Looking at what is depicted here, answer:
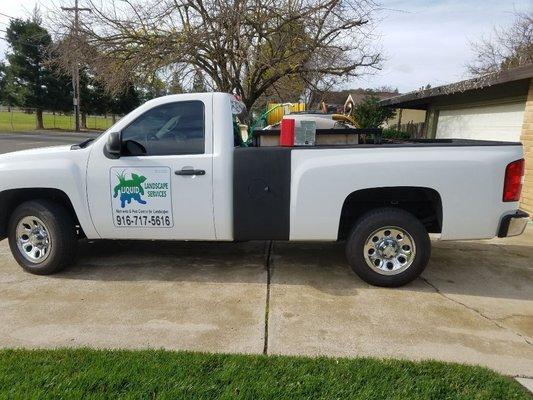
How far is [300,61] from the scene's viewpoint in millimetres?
12742

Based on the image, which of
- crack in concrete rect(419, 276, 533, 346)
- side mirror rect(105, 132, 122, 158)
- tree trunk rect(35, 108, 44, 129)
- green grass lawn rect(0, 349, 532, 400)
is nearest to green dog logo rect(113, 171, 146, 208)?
side mirror rect(105, 132, 122, 158)

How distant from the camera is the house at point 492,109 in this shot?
323 inches

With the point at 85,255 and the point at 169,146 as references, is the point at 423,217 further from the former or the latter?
the point at 85,255

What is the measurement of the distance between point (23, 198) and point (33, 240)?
50cm

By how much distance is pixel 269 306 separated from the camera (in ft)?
13.3

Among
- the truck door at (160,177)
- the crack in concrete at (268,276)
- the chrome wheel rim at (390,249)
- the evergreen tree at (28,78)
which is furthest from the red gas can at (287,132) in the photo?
the evergreen tree at (28,78)

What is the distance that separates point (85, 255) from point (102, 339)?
229cm

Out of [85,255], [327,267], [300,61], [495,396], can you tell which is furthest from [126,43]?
[495,396]

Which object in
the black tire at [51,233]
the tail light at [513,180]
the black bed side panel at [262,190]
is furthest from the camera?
the black tire at [51,233]

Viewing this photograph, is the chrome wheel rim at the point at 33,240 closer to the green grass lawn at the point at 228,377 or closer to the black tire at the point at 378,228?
the green grass lawn at the point at 228,377

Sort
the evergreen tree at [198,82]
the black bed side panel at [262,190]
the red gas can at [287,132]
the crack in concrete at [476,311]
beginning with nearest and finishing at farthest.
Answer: the crack in concrete at [476,311], the black bed side panel at [262,190], the red gas can at [287,132], the evergreen tree at [198,82]

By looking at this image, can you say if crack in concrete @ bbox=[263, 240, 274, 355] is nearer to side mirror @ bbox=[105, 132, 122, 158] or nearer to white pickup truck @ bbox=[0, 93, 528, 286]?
white pickup truck @ bbox=[0, 93, 528, 286]

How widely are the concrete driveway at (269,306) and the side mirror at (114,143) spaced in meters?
1.38

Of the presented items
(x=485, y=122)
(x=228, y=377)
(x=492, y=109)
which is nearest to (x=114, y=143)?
(x=228, y=377)
